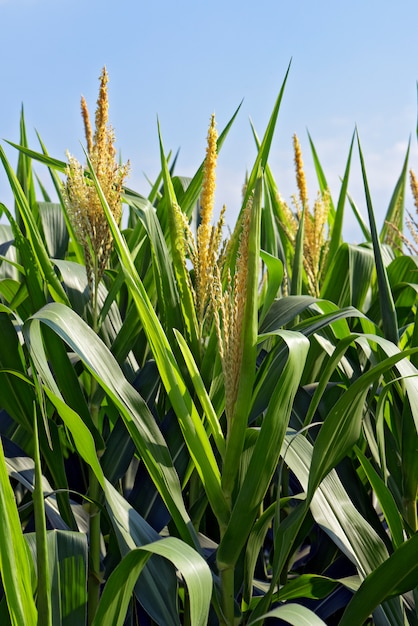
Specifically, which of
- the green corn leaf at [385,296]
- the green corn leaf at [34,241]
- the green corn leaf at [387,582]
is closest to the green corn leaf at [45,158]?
the green corn leaf at [34,241]

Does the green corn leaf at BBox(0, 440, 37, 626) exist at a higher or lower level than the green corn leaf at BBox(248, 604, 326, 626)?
higher

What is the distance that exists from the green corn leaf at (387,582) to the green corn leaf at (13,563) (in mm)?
475

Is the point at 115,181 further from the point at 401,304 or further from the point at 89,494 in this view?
the point at 401,304

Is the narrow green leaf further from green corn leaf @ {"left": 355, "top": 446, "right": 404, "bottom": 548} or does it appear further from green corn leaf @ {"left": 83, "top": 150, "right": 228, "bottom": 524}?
green corn leaf @ {"left": 355, "top": 446, "right": 404, "bottom": 548}

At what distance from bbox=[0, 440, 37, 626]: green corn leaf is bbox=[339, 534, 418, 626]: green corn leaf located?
0.47 m

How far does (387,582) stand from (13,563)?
54 cm

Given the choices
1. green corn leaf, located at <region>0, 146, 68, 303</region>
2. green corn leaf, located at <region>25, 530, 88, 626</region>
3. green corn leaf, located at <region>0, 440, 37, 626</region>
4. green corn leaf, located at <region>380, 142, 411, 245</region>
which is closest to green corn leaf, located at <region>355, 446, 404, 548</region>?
green corn leaf, located at <region>25, 530, 88, 626</region>

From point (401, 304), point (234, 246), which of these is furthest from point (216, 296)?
point (401, 304)

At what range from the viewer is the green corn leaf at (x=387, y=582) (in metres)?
1.00

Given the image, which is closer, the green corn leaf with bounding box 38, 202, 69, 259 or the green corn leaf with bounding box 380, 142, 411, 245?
the green corn leaf with bounding box 38, 202, 69, 259

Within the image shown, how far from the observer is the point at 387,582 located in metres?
1.02

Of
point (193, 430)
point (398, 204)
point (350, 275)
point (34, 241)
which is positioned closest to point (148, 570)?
point (193, 430)

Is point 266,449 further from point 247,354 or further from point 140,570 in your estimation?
point 140,570

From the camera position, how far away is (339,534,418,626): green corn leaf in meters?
1.00
